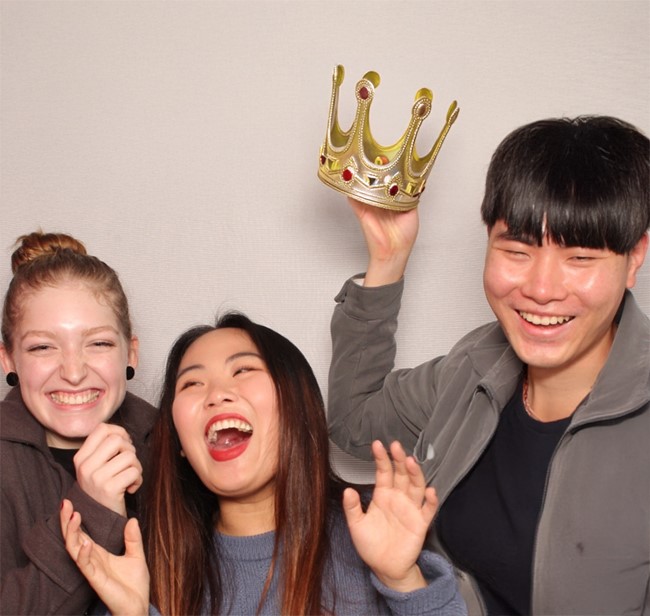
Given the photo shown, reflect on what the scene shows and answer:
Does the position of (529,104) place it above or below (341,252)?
above

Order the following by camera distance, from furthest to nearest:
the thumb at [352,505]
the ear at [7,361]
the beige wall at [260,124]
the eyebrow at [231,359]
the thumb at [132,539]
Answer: the beige wall at [260,124] < the ear at [7,361] < the eyebrow at [231,359] < the thumb at [132,539] < the thumb at [352,505]

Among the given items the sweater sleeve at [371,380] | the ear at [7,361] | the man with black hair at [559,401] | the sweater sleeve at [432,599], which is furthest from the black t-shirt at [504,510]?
the ear at [7,361]

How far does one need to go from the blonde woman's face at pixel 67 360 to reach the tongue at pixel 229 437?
201mm

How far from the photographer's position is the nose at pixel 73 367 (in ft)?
5.48

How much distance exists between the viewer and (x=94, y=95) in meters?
2.34

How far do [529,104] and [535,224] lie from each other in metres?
0.87

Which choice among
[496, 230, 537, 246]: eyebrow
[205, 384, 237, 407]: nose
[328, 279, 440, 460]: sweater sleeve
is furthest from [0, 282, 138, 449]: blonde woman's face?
[496, 230, 537, 246]: eyebrow

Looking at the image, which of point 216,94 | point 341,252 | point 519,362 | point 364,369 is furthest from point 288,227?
point 519,362

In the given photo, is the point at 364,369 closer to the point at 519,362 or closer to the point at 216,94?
the point at 519,362

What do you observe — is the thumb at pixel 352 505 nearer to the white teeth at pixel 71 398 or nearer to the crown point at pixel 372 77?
the white teeth at pixel 71 398

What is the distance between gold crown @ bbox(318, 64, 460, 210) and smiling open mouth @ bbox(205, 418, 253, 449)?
46cm

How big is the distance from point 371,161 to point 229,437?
57cm

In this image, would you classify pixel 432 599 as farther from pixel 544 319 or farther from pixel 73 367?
pixel 73 367

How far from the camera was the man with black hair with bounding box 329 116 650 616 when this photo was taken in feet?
4.69
